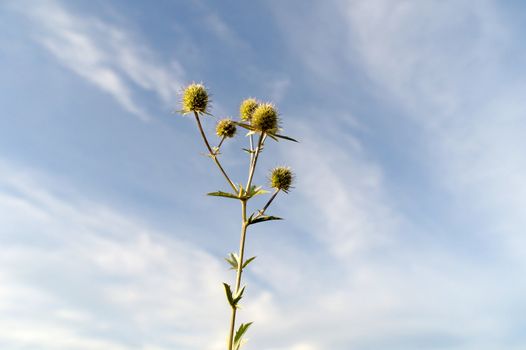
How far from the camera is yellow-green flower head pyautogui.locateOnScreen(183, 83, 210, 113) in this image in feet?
28.7

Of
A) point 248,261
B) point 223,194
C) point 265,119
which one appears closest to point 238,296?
point 248,261

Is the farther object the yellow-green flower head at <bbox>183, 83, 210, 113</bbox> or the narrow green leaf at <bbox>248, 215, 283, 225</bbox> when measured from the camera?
the yellow-green flower head at <bbox>183, 83, 210, 113</bbox>

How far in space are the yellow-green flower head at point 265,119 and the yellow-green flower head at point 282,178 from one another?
95 cm

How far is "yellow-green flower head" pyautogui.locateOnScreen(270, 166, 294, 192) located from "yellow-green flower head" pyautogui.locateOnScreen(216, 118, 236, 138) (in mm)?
1151

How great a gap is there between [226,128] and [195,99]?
0.83 m

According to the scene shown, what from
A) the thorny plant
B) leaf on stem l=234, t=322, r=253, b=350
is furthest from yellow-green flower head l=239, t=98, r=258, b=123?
leaf on stem l=234, t=322, r=253, b=350

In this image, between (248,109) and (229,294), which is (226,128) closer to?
(248,109)

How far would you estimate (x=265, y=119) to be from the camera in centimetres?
828

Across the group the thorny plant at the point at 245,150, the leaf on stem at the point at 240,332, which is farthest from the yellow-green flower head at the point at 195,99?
the leaf on stem at the point at 240,332

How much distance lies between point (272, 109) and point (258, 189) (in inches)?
68.2

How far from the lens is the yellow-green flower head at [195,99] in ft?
28.7

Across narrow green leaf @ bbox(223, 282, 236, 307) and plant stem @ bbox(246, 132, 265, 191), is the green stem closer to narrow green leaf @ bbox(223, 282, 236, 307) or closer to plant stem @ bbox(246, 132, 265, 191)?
plant stem @ bbox(246, 132, 265, 191)

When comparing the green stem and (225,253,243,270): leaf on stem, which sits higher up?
the green stem

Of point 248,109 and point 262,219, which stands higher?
point 248,109
